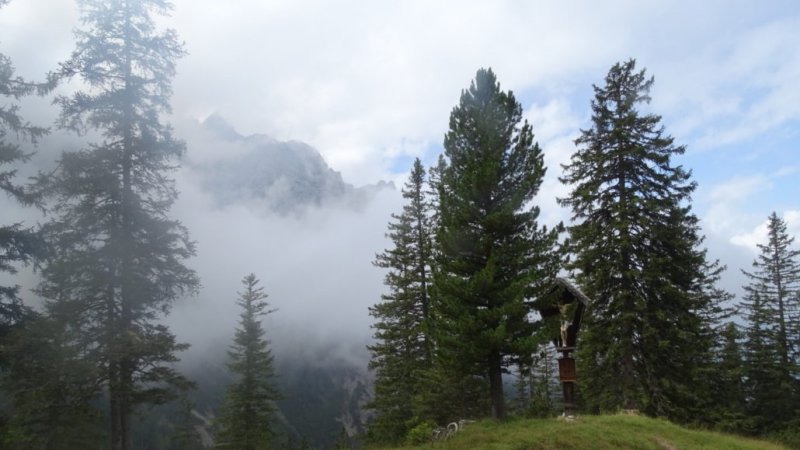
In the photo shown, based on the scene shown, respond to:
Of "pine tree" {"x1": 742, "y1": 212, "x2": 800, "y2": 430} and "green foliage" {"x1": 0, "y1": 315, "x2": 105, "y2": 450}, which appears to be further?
"pine tree" {"x1": 742, "y1": 212, "x2": 800, "y2": 430}

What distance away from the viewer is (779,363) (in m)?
32.9

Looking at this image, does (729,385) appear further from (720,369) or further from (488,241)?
(488,241)

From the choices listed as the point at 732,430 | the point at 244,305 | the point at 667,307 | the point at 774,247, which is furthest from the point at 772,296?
the point at 244,305

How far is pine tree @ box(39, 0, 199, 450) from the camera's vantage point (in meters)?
15.0

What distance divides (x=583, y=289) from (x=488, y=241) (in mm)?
8644

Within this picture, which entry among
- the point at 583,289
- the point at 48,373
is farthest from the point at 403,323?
the point at 48,373

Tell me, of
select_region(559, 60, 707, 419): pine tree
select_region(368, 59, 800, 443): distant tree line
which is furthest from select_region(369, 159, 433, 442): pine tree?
select_region(559, 60, 707, 419): pine tree

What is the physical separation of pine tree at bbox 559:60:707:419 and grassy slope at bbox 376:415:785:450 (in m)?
3.93

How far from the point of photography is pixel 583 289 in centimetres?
2250

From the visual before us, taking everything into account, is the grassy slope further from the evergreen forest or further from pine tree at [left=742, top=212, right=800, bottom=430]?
pine tree at [left=742, top=212, right=800, bottom=430]

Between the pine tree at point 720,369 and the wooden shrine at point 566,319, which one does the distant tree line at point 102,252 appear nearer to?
the wooden shrine at point 566,319

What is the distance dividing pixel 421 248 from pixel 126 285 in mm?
17099

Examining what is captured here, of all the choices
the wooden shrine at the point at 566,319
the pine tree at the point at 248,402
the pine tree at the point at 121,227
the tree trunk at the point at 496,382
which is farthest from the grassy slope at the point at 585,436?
the pine tree at the point at 248,402

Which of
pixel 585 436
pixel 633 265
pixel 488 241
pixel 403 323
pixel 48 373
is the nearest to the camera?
pixel 48 373
